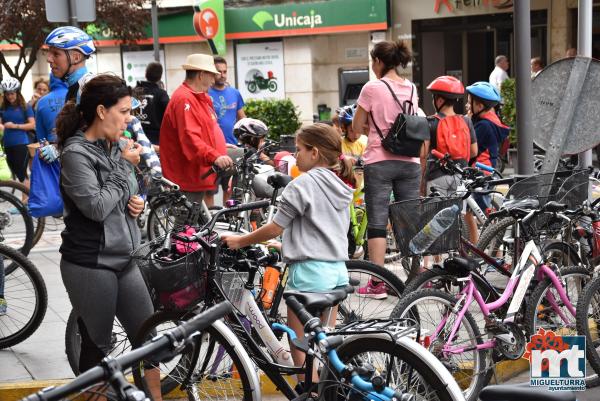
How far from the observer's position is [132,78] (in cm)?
2572

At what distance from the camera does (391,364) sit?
4094 millimetres

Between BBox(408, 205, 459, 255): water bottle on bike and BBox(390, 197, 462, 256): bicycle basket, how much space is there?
12mm

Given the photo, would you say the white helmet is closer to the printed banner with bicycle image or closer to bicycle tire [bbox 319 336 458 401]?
bicycle tire [bbox 319 336 458 401]

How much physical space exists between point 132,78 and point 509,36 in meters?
9.74

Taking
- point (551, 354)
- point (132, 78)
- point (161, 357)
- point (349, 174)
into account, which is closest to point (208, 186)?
point (349, 174)

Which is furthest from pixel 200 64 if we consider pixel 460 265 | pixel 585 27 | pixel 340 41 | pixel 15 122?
pixel 340 41

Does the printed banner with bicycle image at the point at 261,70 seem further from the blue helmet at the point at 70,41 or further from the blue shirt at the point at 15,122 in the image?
the blue helmet at the point at 70,41

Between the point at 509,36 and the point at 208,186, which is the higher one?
the point at 509,36

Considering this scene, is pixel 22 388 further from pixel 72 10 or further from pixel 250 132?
pixel 250 132

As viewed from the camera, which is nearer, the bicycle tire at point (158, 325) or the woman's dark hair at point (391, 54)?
the bicycle tire at point (158, 325)

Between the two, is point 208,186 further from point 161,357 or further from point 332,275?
point 161,357

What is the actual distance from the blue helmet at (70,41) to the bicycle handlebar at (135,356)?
12.7ft

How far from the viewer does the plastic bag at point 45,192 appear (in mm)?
5695

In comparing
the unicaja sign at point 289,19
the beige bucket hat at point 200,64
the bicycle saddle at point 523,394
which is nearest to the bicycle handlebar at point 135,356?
the bicycle saddle at point 523,394
